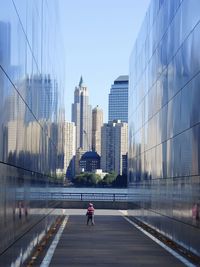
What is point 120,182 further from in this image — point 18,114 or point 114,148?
point 18,114

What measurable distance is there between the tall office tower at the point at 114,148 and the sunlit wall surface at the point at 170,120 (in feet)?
391

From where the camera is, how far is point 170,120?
23.5 metres

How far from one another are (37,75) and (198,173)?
4.90 meters

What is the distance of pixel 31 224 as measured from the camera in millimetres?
17484

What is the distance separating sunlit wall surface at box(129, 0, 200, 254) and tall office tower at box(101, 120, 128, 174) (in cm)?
11917

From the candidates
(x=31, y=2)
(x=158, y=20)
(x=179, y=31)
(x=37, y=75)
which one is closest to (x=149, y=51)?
(x=158, y=20)

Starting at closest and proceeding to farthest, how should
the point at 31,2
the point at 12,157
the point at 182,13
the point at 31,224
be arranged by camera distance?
the point at 12,157 < the point at 31,2 < the point at 31,224 < the point at 182,13

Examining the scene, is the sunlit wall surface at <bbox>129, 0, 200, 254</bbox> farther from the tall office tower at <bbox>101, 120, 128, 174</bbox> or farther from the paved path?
the tall office tower at <bbox>101, 120, 128, 174</bbox>

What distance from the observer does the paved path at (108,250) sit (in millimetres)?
17297

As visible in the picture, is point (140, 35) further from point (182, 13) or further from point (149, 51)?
point (182, 13)

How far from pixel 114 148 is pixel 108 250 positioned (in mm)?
150085

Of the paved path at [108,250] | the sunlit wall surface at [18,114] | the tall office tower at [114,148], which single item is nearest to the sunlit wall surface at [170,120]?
the paved path at [108,250]

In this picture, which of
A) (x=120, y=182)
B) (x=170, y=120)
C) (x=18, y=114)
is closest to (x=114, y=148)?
(x=120, y=182)

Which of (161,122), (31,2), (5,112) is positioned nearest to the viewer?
(5,112)
